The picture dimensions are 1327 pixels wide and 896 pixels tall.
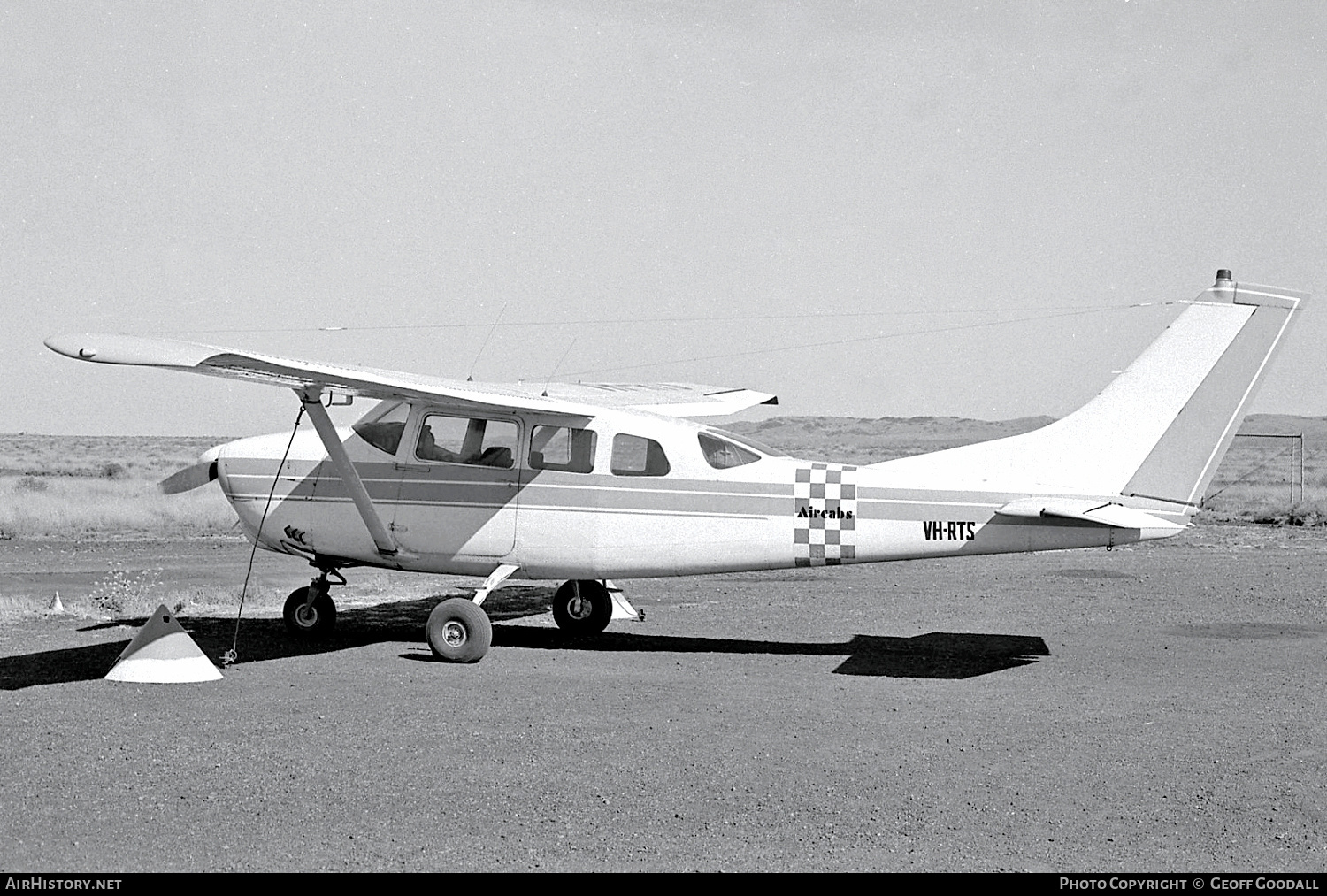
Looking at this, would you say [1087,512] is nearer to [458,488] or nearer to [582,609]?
[582,609]

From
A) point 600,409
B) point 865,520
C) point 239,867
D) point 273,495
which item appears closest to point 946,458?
point 865,520

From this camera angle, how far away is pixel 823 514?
1200 cm

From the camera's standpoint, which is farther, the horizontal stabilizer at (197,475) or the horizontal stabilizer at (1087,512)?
the horizontal stabilizer at (197,475)

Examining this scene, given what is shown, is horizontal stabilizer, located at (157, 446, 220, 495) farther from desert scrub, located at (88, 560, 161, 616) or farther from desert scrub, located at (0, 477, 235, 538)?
desert scrub, located at (0, 477, 235, 538)

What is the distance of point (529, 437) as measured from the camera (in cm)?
1262

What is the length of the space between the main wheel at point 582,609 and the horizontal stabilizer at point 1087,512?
14.5ft

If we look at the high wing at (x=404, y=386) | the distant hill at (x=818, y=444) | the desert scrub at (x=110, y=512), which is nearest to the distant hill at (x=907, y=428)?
the distant hill at (x=818, y=444)

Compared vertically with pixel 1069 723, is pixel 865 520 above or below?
above

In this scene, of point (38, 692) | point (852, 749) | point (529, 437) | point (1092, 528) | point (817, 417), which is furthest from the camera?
point (817, 417)

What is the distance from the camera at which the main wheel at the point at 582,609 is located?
13.8 meters

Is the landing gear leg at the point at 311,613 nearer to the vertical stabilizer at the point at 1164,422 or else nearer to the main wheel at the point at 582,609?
the main wheel at the point at 582,609

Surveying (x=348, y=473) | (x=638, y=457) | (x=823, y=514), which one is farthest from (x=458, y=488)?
(x=823, y=514)
